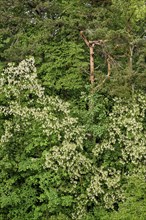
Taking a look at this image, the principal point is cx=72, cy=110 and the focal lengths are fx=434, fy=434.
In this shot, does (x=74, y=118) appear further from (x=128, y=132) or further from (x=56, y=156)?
(x=128, y=132)

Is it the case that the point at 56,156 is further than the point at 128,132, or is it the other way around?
the point at 128,132

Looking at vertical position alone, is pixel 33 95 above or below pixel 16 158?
above

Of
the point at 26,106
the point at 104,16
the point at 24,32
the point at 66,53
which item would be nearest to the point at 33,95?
the point at 26,106

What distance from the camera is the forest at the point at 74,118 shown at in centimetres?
1077

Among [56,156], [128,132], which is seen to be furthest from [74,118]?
[128,132]

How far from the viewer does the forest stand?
10.8 m

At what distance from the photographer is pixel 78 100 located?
1217 cm

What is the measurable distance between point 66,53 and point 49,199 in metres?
4.13

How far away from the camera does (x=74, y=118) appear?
A: 429 inches

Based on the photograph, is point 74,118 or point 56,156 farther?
point 74,118

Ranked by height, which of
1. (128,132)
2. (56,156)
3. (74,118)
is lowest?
(56,156)

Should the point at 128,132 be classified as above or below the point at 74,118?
below

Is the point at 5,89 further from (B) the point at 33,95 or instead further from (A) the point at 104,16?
(A) the point at 104,16

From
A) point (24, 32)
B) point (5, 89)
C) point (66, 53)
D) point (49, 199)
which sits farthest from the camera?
point (24, 32)
